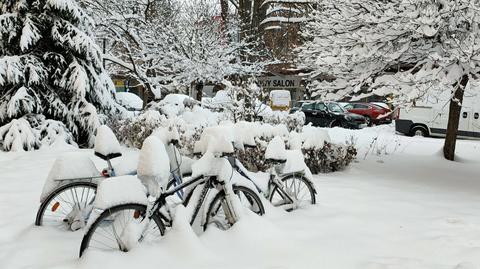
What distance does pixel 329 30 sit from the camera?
25.4ft

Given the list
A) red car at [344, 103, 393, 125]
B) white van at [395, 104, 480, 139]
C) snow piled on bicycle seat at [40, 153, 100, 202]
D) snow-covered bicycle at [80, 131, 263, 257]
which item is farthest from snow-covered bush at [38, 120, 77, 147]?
red car at [344, 103, 393, 125]

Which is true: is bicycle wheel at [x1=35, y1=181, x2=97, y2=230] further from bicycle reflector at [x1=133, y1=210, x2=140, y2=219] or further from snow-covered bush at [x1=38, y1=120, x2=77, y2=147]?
snow-covered bush at [x1=38, y1=120, x2=77, y2=147]

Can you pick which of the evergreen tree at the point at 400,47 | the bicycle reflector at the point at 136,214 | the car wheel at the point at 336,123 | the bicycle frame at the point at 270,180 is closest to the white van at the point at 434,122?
the car wheel at the point at 336,123

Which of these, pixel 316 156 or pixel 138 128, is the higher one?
pixel 138 128

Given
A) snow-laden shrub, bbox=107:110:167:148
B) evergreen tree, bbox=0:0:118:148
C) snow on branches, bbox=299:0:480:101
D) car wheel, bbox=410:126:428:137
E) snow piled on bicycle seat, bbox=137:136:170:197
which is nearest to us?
snow piled on bicycle seat, bbox=137:136:170:197

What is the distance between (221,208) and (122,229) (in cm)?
89

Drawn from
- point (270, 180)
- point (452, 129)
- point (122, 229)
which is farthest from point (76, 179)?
point (452, 129)

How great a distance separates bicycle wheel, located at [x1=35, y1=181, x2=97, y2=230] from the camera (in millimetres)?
3656

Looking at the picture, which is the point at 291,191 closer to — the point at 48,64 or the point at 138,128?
the point at 138,128

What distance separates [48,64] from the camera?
9.16 meters

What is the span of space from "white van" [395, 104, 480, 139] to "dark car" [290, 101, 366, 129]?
2753 mm

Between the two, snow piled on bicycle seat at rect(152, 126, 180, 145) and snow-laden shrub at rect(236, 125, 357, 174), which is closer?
snow piled on bicycle seat at rect(152, 126, 180, 145)

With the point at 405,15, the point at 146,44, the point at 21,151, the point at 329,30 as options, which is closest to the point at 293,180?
the point at 405,15

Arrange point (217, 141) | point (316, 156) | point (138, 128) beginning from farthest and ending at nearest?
point (138, 128) → point (316, 156) → point (217, 141)
